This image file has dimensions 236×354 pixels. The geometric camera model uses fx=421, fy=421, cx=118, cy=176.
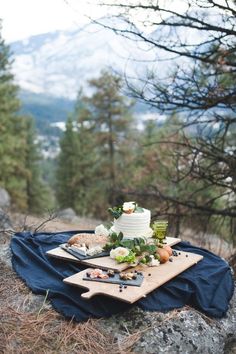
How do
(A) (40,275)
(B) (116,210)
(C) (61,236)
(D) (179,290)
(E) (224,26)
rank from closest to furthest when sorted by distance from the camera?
(D) (179,290) < (A) (40,275) < (B) (116,210) < (C) (61,236) < (E) (224,26)

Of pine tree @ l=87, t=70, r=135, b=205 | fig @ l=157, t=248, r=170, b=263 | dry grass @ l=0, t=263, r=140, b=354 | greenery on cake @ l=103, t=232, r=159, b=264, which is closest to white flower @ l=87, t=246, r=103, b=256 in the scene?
greenery on cake @ l=103, t=232, r=159, b=264

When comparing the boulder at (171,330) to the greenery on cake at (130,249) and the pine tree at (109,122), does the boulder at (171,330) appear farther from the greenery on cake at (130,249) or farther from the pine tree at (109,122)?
the pine tree at (109,122)

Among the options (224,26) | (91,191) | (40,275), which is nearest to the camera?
(40,275)

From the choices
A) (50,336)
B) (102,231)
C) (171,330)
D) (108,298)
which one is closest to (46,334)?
(50,336)

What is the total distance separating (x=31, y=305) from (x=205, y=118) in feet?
17.0

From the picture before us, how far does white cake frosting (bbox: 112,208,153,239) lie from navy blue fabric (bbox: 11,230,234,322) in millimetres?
551

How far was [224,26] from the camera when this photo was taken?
20.5ft

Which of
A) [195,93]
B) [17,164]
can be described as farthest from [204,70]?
[17,164]

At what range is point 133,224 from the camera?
4.04 meters

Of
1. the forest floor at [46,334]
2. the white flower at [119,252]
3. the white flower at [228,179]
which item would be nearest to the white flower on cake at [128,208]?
the white flower at [119,252]

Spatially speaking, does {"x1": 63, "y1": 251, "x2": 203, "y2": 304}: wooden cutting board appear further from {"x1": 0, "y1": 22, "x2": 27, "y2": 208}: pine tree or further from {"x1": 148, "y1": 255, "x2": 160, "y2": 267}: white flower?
{"x1": 0, "y1": 22, "x2": 27, "y2": 208}: pine tree

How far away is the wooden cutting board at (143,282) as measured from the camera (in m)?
3.14

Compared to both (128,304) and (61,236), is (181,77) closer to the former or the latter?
(61,236)

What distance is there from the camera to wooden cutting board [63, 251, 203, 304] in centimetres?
314
